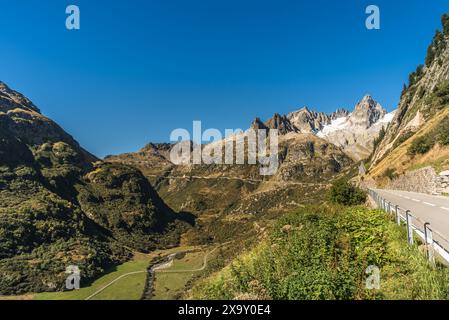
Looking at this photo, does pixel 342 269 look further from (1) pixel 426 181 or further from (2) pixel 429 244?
(1) pixel 426 181

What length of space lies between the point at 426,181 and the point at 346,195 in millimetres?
11812

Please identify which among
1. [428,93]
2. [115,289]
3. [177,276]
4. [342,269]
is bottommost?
[115,289]

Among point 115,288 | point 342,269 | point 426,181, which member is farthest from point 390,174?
point 115,288

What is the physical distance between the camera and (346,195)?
33.4 m

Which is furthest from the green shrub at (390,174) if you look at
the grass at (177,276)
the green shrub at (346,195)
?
the grass at (177,276)

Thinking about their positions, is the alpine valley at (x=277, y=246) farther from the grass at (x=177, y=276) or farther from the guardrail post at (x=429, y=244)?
the grass at (x=177, y=276)

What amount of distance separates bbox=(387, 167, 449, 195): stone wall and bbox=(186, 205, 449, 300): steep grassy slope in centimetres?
1891

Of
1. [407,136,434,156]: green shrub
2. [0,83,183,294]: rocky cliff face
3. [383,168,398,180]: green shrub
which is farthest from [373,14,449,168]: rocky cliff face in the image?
[0,83,183,294]: rocky cliff face

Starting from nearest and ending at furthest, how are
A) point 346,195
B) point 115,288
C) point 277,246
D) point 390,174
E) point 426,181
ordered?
point 277,246
point 346,195
point 426,181
point 390,174
point 115,288

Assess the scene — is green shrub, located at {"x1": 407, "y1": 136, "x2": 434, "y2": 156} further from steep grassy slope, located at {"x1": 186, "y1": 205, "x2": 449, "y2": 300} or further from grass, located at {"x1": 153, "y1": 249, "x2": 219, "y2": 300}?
grass, located at {"x1": 153, "y1": 249, "x2": 219, "y2": 300}

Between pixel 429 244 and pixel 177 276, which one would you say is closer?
pixel 429 244

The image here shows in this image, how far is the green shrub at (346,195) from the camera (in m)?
32.9

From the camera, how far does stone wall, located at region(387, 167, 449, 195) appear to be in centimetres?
3362
